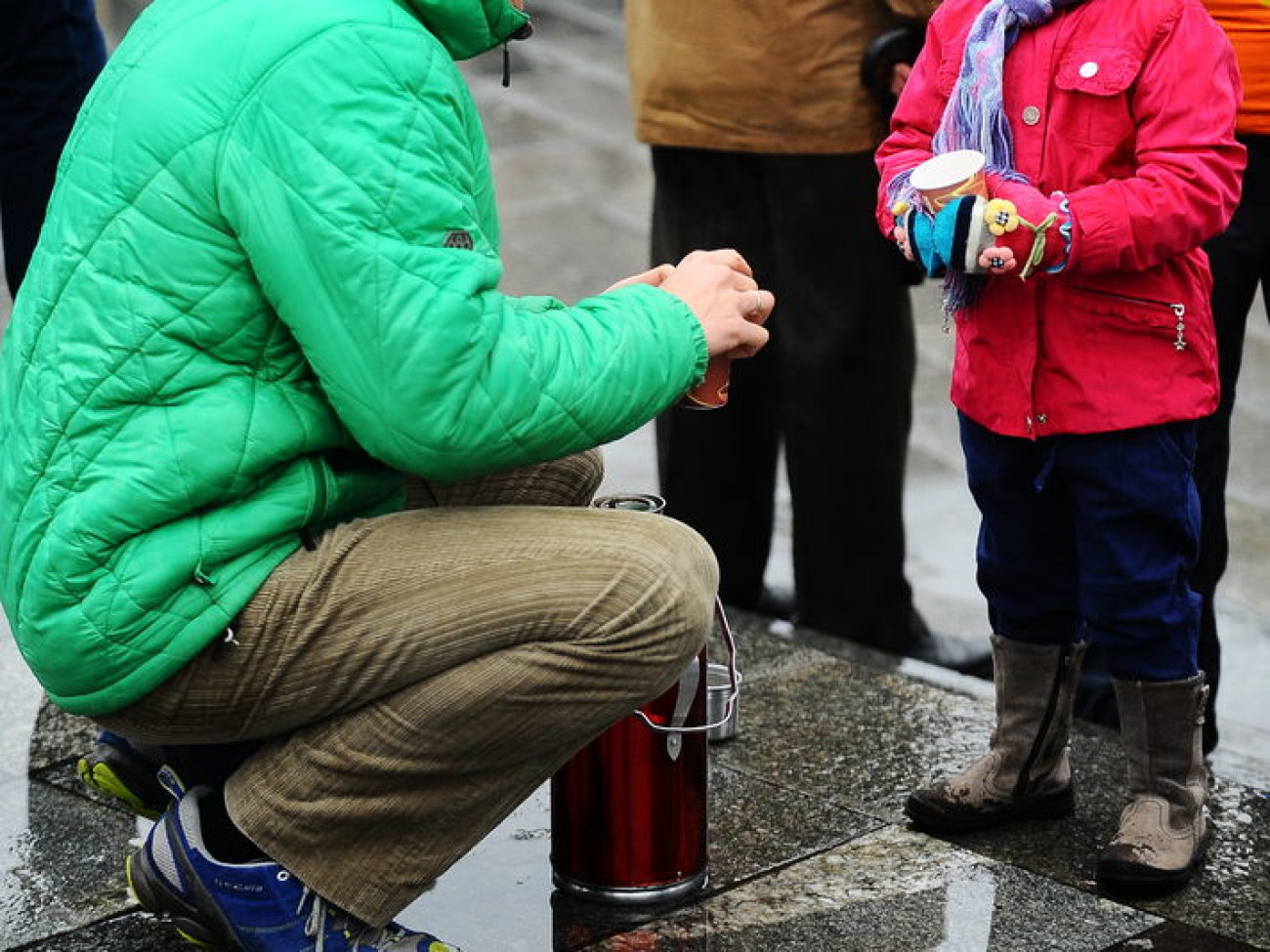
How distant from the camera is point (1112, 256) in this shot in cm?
284

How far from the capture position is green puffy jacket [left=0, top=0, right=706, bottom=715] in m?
2.35

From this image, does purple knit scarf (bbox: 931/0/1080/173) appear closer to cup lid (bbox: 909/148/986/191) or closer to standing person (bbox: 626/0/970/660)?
cup lid (bbox: 909/148/986/191)

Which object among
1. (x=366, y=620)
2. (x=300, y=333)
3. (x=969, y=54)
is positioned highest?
(x=969, y=54)

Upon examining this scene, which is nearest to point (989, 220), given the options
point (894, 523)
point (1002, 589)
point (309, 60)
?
point (1002, 589)

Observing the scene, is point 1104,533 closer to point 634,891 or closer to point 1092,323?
point 1092,323

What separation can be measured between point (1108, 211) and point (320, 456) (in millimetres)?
1159

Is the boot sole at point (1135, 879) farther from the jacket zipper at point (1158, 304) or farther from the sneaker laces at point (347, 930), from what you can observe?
the sneaker laces at point (347, 930)

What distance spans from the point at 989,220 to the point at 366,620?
104cm

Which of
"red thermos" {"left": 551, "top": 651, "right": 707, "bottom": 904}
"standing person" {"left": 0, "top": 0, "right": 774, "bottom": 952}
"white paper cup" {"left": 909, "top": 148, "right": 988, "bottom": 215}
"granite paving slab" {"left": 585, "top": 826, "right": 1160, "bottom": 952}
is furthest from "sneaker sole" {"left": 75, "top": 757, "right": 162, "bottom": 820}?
"white paper cup" {"left": 909, "top": 148, "right": 988, "bottom": 215}

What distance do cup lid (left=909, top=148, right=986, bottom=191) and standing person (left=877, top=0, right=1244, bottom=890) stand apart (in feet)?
0.12

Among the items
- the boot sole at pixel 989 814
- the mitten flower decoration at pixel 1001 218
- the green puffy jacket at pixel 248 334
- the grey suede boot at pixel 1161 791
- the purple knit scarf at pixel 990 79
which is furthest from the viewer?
the boot sole at pixel 989 814

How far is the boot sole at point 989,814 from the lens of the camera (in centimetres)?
323

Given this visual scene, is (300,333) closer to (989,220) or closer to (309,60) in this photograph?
(309,60)

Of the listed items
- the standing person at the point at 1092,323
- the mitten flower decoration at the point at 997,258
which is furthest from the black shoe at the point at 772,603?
the mitten flower decoration at the point at 997,258
